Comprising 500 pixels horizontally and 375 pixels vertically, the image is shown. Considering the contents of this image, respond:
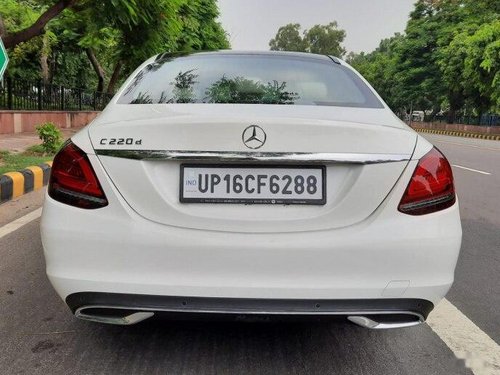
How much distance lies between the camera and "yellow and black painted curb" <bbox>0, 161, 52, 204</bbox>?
5965 mm

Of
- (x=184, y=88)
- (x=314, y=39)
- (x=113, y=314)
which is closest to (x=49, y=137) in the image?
(x=184, y=88)

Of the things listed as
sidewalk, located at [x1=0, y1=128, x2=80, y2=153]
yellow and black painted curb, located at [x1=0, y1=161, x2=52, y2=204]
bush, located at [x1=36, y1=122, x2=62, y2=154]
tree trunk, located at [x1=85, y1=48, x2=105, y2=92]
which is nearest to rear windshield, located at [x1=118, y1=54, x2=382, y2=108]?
Result: yellow and black painted curb, located at [x1=0, y1=161, x2=52, y2=204]

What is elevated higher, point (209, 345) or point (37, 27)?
point (37, 27)

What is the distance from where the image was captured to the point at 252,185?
6.56 ft

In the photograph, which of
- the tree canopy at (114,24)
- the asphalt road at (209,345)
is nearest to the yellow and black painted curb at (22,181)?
the tree canopy at (114,24)

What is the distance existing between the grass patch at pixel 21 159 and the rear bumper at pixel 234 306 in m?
5.38

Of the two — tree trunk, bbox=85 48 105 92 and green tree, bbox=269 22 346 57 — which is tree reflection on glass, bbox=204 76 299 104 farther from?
green tree, bbox=269 22 346 57

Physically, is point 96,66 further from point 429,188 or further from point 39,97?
point 429,188

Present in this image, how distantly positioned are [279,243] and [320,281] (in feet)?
0.65

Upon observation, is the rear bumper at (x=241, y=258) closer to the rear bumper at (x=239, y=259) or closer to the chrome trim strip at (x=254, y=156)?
the rear bumper at (x=239, y=259)

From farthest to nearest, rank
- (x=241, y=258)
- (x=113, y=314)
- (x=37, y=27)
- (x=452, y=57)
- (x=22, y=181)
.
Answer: (x=452, y=57) < (x=37, y=27) < (x=22, y=181) < (x=113, y=314) < (x=241, y=258)

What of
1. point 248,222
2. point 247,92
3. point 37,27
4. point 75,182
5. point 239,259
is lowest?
point 239,259

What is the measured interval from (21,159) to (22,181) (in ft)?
6.43

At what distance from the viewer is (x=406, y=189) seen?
2.04 m
